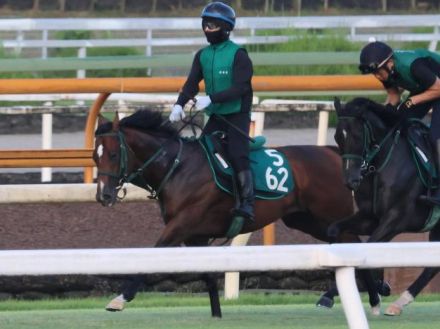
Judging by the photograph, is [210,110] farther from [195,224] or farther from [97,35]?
[97,35]

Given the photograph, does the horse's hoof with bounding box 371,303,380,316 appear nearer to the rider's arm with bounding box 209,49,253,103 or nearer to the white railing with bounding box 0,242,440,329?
the rider's arm with bounding box 209,49,253,103

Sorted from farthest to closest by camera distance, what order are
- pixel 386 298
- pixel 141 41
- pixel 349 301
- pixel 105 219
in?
pixel 141 41
pixel 105 219
pixel 386 298
pixel 349 301

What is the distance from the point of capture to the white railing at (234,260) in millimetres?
5836

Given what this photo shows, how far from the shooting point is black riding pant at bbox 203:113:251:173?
969cm

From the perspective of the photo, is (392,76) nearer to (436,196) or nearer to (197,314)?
(436,196)

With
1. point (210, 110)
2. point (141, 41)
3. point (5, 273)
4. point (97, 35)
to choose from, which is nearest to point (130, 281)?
point (210, 110)

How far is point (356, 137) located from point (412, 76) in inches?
23.1

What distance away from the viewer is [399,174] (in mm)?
9375

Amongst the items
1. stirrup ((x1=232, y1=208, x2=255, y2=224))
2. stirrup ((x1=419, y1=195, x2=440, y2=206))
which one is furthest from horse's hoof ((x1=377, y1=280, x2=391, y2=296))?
stirrup ((x1=232, y1=208, x2=255, y2=224))

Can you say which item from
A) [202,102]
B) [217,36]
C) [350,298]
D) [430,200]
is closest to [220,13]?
[217,36]

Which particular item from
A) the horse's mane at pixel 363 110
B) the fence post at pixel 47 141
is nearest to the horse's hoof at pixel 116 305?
the horse's mane at pixel 363 110

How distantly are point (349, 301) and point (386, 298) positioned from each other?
5.08m

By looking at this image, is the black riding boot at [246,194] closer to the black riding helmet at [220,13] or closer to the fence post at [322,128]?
the black riding helmet at [220,13]

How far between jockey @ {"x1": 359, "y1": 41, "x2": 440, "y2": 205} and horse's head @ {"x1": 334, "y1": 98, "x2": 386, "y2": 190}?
22 cm
